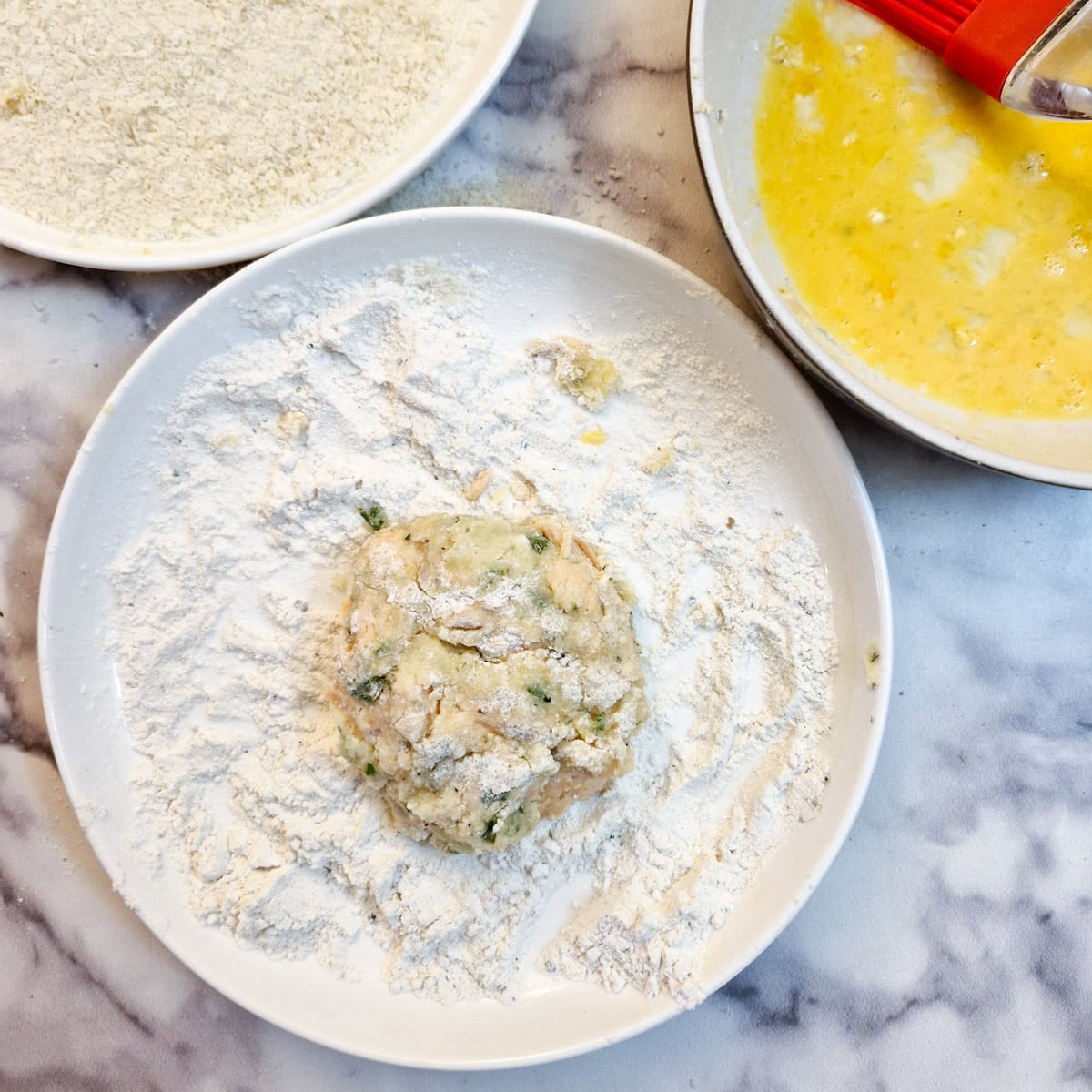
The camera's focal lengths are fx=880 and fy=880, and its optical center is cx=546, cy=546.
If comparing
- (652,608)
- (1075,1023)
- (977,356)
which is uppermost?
(977,356)

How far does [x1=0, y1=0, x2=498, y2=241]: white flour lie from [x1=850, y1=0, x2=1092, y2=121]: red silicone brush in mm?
630

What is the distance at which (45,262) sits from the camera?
1363 mm

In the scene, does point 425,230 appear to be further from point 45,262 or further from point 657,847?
point 657,847

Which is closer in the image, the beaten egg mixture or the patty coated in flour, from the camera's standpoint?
the patty coated in flour

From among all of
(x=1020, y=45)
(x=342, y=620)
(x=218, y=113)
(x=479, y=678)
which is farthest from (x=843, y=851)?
(x=218, y=113)

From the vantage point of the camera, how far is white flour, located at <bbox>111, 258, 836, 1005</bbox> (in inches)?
49.1

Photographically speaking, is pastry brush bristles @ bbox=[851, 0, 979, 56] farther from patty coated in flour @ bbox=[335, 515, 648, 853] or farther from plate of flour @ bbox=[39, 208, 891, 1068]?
patty coated in flour @ bbox=[335, 515, 648, 853]

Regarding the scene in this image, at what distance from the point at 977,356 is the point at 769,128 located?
0.44 meters

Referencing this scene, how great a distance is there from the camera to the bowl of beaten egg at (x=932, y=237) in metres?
1.24

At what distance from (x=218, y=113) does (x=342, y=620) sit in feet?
2.40

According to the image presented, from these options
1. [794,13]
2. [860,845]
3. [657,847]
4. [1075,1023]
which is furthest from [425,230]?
[1075,1023]

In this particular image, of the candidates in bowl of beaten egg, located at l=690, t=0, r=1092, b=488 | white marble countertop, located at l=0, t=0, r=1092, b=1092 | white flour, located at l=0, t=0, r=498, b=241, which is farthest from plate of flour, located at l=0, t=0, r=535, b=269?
bowl of beaten egg, located at l=690, t=0, r=1092, b=488

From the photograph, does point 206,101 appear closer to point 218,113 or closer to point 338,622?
point 218,113

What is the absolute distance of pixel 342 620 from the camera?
4.01 feet
